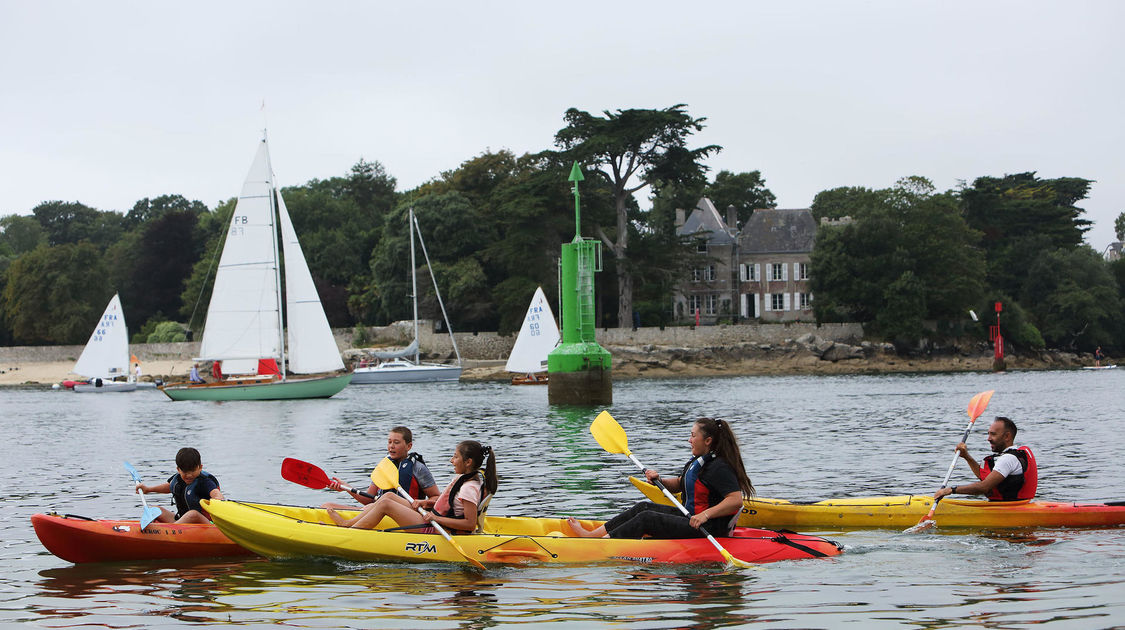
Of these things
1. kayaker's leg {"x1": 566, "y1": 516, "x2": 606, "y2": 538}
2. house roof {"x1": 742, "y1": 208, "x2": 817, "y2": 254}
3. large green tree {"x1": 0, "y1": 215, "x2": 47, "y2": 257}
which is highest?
large green tree {"x1": 0, "y1": 215, "x2": 47, "y2": 257}

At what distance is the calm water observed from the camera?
8.72 meters

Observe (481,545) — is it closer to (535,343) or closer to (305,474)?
(305,474)

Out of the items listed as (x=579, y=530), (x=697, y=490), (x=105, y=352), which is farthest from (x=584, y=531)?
(x=105, y=352)

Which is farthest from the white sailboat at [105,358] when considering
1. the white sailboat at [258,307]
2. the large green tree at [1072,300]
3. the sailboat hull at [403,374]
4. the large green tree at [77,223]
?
the large green tree at [1072,300]

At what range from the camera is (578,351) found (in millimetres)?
37938

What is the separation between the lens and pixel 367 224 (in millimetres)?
89438

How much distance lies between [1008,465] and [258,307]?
3519cm

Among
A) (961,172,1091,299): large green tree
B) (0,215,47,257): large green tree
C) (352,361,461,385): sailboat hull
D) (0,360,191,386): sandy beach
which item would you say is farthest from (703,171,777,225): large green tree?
(0,215,47,257): large green tree

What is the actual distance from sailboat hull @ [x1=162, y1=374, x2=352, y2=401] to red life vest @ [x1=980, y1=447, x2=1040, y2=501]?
1405 inches

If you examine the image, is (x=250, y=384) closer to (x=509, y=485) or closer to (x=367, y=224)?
(x=509, y=485)

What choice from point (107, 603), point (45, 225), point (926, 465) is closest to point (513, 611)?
point (107, 603)

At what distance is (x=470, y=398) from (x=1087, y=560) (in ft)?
121

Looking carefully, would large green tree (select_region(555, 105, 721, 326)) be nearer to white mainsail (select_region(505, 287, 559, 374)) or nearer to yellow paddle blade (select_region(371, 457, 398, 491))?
white mainsail (select_region(505, 287, 559, 374))

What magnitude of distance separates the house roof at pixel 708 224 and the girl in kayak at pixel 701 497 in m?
70.1
